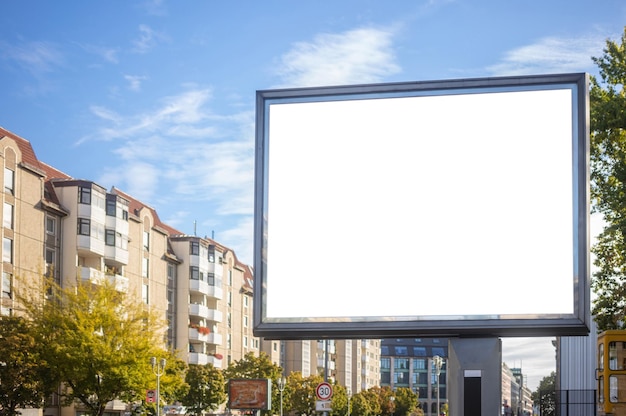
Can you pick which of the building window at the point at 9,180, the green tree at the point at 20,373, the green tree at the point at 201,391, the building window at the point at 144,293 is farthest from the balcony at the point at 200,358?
the green tree at the point at 20,373

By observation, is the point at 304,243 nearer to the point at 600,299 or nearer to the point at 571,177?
the point at 571,177

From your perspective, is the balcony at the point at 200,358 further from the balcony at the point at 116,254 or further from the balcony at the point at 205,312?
the balcony at the point at 116,254

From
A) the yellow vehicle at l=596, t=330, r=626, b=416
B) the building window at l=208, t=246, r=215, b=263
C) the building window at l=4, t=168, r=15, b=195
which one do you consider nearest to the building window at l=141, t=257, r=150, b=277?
the building window at l=208, t=246, r=215, b=263

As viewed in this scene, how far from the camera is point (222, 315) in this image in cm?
8631

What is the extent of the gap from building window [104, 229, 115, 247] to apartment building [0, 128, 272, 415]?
2.7 inches

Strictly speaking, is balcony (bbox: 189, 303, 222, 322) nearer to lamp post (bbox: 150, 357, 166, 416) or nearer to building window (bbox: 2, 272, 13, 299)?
building window (bbox: 2, 272, 13, 299)

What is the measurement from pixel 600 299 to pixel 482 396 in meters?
17.1

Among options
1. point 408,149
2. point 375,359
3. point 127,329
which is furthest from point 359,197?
point 375,359

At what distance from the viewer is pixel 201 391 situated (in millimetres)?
70250

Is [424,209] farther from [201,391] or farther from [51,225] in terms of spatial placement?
[201,391]

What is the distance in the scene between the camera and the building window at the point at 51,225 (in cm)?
5594

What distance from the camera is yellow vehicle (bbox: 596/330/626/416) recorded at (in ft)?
38.9

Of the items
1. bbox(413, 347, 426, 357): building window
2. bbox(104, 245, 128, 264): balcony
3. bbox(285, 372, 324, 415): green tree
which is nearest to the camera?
bbox(104, 245, 128, 264): balcony

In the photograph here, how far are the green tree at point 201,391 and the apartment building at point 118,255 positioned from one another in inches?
153
